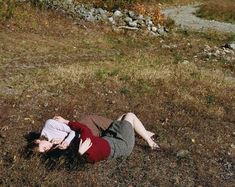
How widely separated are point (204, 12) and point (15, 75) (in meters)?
30.5

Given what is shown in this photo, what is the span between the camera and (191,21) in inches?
1519

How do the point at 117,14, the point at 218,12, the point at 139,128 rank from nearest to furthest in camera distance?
the point at 139,128, the point at 117,14, the point at 218,12

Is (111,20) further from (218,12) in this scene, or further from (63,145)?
(218,12)

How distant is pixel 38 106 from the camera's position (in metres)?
14.0

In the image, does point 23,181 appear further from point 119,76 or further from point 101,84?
point 119,76

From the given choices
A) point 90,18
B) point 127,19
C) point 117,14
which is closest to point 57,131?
point 90,18

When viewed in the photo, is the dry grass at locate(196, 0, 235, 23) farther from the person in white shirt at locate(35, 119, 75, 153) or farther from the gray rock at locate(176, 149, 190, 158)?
the person in white shirt at locate(35, 119, 75, 153)

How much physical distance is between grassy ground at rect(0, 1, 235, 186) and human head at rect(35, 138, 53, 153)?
0.51 feet

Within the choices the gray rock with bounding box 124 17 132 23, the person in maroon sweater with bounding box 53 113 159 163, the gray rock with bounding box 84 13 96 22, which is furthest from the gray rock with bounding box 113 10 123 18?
the person in maroon sweater with bounding box 53 113 159 163

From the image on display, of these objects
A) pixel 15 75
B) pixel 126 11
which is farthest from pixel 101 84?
pixel 126 11

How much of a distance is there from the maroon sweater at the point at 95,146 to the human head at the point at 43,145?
622mm

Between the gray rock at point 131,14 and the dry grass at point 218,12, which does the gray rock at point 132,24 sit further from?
the dry grass at point 218,12

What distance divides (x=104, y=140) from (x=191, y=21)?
29.1 meters

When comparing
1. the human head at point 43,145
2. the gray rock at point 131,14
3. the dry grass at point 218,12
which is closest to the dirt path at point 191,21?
the dry grass at point 218,12
